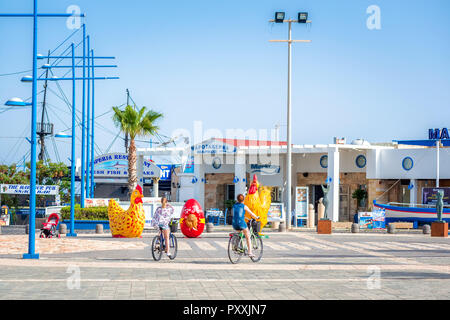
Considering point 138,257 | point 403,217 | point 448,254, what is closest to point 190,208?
point 138,257

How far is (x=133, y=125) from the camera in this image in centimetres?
3669

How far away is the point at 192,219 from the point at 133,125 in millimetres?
10489

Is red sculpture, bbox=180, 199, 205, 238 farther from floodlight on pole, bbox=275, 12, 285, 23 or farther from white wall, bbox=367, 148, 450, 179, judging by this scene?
white wall, bbox=367, 148, 450, 179

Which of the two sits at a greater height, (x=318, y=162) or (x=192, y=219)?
(x=318, y=162)

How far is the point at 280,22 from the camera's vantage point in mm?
35250

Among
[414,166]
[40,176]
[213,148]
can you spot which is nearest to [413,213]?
[414,166]

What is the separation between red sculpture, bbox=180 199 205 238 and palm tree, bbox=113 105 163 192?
9.27m

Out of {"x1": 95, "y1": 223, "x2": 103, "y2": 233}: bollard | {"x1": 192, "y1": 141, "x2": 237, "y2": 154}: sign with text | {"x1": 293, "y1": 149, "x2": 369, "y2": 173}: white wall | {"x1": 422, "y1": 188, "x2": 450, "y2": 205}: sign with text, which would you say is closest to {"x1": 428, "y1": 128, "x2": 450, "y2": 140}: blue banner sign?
{"x1": 293, "y1": 149, "x2": 369, "y2": 173}: white wall

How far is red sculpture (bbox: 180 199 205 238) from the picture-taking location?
27.8m

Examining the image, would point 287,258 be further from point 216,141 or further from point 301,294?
point 216,141

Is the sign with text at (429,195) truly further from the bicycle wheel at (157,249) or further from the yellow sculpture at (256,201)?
the bicycle wheel at (157,249)

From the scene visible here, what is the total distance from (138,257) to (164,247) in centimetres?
154

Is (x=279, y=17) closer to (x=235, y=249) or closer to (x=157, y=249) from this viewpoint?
(x=157, y=249)

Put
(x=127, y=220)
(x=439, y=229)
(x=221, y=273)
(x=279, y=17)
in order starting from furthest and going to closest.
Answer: (x=279, y=17) → (x=439, y=229) → (x=127, y=220) → (x=221, y=273)
